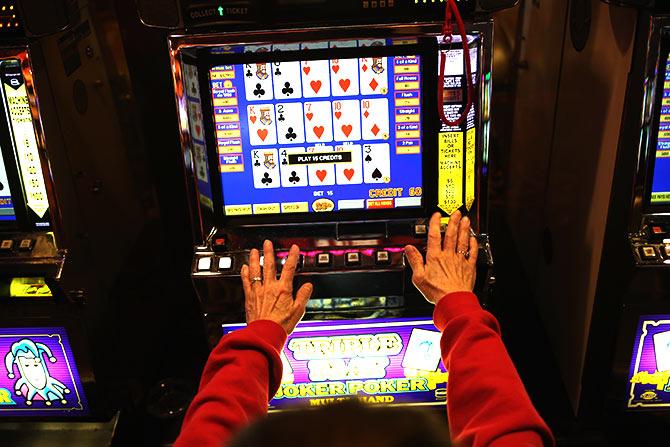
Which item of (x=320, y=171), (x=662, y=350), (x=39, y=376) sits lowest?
(x=39, y=376)

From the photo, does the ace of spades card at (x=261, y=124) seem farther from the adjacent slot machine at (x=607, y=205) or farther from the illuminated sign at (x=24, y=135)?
the adjacent slot machine at (x=607, y=205)

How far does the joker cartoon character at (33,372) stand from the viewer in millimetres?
2664

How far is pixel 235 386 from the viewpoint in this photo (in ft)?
5.10

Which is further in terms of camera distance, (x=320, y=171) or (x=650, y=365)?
(x=650, y=365)

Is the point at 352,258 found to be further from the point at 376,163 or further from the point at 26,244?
the point at 26,244

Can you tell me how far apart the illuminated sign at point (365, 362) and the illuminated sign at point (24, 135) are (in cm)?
82

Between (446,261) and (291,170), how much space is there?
2.04 ft

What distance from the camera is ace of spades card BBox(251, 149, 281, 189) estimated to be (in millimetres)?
2311

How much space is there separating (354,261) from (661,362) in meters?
1.19

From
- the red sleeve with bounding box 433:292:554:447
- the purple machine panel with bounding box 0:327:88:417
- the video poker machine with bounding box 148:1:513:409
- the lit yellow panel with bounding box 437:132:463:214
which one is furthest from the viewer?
the purple machine panel with bounding box 0:327:88:417

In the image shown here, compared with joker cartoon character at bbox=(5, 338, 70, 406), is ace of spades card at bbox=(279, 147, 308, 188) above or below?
above

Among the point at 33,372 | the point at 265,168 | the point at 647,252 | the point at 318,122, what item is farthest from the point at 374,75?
the point at 33,372

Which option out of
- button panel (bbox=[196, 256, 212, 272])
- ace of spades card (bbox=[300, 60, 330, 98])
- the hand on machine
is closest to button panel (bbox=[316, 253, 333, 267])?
the hand on machine

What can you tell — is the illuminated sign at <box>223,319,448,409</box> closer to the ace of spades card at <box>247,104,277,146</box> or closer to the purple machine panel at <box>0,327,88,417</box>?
the ace of spades card at <box>247,104,277,146</box>
